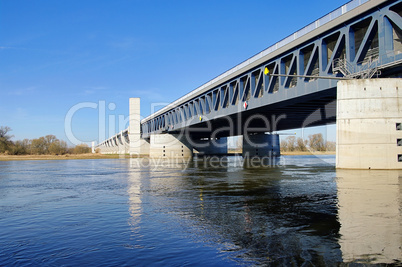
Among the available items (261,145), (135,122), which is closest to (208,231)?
(261,145)

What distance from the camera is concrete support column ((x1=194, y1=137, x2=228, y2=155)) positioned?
117m

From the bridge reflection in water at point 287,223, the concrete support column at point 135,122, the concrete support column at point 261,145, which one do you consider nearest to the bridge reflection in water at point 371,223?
the bridge reflection in water at point 287,223

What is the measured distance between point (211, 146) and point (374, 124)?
295 feet

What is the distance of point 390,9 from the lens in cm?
2727

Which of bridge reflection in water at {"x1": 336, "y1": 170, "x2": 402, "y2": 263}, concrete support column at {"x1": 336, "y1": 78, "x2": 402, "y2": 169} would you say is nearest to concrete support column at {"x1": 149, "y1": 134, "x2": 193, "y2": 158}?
concrete support column at {"x1": 336, "y1": 78, "x2": 402, "y2": 169}

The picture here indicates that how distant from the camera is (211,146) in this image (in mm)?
116625

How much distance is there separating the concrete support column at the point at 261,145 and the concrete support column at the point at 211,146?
24.2m

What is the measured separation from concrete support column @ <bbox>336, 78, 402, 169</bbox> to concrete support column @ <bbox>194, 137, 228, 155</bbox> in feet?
288

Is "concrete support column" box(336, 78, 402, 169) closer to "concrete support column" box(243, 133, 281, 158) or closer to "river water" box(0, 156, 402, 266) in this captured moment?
"river water" box(0, 156, 402, 266)

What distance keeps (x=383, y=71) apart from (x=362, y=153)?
23.2 feet

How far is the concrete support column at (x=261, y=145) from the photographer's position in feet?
298

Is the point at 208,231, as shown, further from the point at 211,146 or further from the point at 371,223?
the point at 211,146

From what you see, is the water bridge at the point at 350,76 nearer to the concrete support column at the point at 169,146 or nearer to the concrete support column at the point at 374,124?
the concrete support column at the point at 374,124

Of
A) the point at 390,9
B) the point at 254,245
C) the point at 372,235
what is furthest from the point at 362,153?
the point at 254,245
